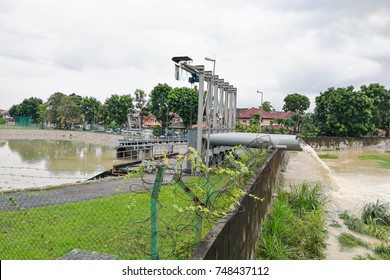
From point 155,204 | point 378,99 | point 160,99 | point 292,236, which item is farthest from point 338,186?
point 160,99

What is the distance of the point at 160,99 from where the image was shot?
1885 inches

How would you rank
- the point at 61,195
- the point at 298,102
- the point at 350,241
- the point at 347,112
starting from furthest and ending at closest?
the point at 298,102, the point at 347,112, the point at 61,195, the point at 350,241

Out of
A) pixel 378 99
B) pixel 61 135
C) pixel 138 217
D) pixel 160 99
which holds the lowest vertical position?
pixel 138 217

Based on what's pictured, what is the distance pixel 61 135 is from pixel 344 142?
45255 millimetres

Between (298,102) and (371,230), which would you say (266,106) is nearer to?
(298,102)

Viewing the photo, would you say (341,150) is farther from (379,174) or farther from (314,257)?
(314,257)

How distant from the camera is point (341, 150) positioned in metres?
36.9

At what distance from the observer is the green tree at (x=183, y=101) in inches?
1768

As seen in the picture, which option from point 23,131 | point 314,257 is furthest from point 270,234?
point 23,131

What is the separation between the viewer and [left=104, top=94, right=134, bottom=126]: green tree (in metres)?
53.9

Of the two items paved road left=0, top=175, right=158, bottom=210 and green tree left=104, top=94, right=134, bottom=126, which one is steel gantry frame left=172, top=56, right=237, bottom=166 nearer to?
paved road left=0, top=175, right=158, bottom=210

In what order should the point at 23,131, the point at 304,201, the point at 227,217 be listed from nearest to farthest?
the point at 227,217, the point at 304,201, the point at 23,131

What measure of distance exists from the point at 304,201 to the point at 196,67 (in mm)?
8610

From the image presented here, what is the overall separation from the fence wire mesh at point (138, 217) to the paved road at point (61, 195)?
0.13 ft
